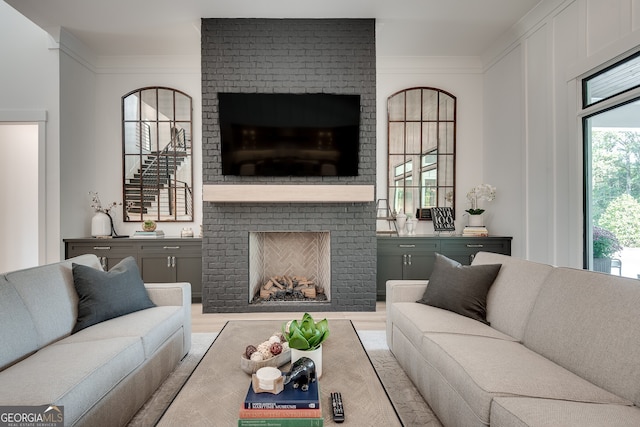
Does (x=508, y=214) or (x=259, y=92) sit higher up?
(x=259, y=92)

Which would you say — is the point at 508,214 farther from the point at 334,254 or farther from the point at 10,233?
the point at 10,233

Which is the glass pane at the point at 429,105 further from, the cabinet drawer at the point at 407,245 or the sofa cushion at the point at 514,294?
the sofa cushion at the point at 514,294

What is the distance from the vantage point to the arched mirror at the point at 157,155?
483 centimetres

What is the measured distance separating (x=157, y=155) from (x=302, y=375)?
4.36 meters

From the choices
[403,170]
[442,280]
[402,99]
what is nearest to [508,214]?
[403,170]

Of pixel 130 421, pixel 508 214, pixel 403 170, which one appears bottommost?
pixel 130 421

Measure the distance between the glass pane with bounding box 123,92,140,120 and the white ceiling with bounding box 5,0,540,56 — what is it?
0.62 metres

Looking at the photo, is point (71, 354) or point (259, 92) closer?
point (71, 354)

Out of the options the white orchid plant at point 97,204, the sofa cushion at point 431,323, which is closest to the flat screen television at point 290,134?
the sofa cushion at point 431,323

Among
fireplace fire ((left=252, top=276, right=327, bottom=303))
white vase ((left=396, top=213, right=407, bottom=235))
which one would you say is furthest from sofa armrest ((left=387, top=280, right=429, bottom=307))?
white vase ((left=396, top=213, right=407, bottom=235))

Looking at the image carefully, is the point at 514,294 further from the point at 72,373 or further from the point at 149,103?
the point at 149,103

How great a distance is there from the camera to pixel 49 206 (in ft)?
13.5

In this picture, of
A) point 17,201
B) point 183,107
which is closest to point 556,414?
point 183,107

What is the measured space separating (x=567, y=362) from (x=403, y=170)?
3.53 meters
